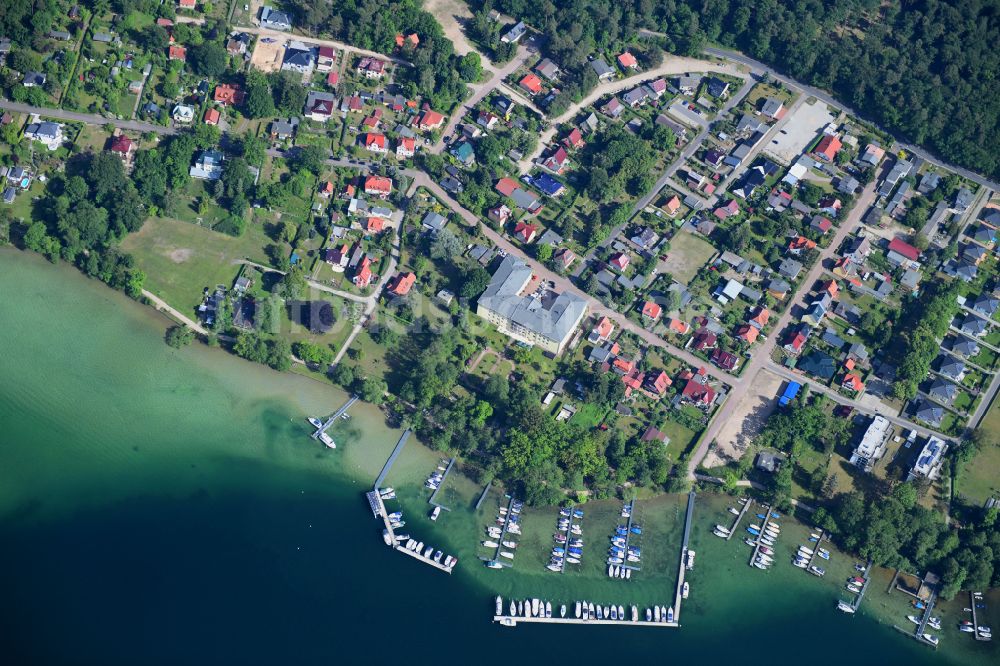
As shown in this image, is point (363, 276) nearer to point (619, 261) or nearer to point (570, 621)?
point (619, 261)

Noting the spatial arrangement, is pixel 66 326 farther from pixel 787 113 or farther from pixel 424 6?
pixel 787 113

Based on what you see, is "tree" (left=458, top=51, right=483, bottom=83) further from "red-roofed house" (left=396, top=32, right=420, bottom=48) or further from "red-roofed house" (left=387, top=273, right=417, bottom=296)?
"red-roofed house" (left=387, top=273, right=417, bottom=296)

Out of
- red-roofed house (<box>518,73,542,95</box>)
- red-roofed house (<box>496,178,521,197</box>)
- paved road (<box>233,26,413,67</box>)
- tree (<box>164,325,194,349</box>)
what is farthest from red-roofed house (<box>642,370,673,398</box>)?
paved road (<box>233,26,413,67</box>)

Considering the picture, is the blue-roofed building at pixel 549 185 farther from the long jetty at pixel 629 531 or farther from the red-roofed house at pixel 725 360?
the long jetty at pixel 629 531

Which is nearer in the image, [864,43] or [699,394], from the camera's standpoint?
[699,394]

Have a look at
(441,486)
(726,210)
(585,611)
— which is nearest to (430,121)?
(726,210)

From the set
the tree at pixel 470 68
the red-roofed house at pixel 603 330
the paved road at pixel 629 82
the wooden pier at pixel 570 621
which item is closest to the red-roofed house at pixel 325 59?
the tree at pixel 470 68
